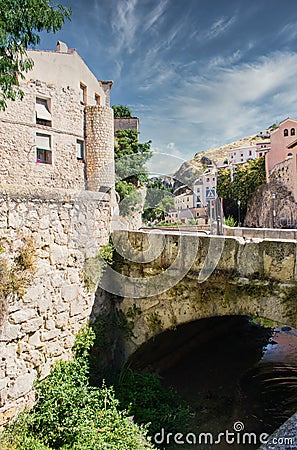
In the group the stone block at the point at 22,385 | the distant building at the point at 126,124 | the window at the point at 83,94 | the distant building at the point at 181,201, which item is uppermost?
the distant building at the point at 126,124

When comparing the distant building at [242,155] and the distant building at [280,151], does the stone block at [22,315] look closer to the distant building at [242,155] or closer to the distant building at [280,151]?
the distant building at [280,151]

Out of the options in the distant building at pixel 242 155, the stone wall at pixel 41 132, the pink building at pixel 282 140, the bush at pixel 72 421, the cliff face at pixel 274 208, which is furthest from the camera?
the distant building at pixel 242 155

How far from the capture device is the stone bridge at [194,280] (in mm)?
4422

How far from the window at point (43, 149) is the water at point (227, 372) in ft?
36.5

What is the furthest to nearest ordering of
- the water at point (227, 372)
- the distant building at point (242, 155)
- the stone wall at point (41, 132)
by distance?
the distant building at point (242, 155), the stone wall at point (41, 132), the water at point (227, 372)

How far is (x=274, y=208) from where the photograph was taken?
1180 inches

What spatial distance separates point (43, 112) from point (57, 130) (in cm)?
104

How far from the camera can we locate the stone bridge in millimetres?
4422

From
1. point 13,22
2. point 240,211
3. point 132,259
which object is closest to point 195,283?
point 132,259

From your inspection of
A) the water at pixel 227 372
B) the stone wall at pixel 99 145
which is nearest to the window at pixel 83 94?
the stone wall at pixel 99 145

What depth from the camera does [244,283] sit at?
4.61 metres

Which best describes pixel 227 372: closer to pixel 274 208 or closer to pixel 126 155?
pixel 126 155

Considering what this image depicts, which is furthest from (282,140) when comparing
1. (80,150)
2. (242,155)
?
(242,155)

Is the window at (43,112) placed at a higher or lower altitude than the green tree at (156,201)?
higher
